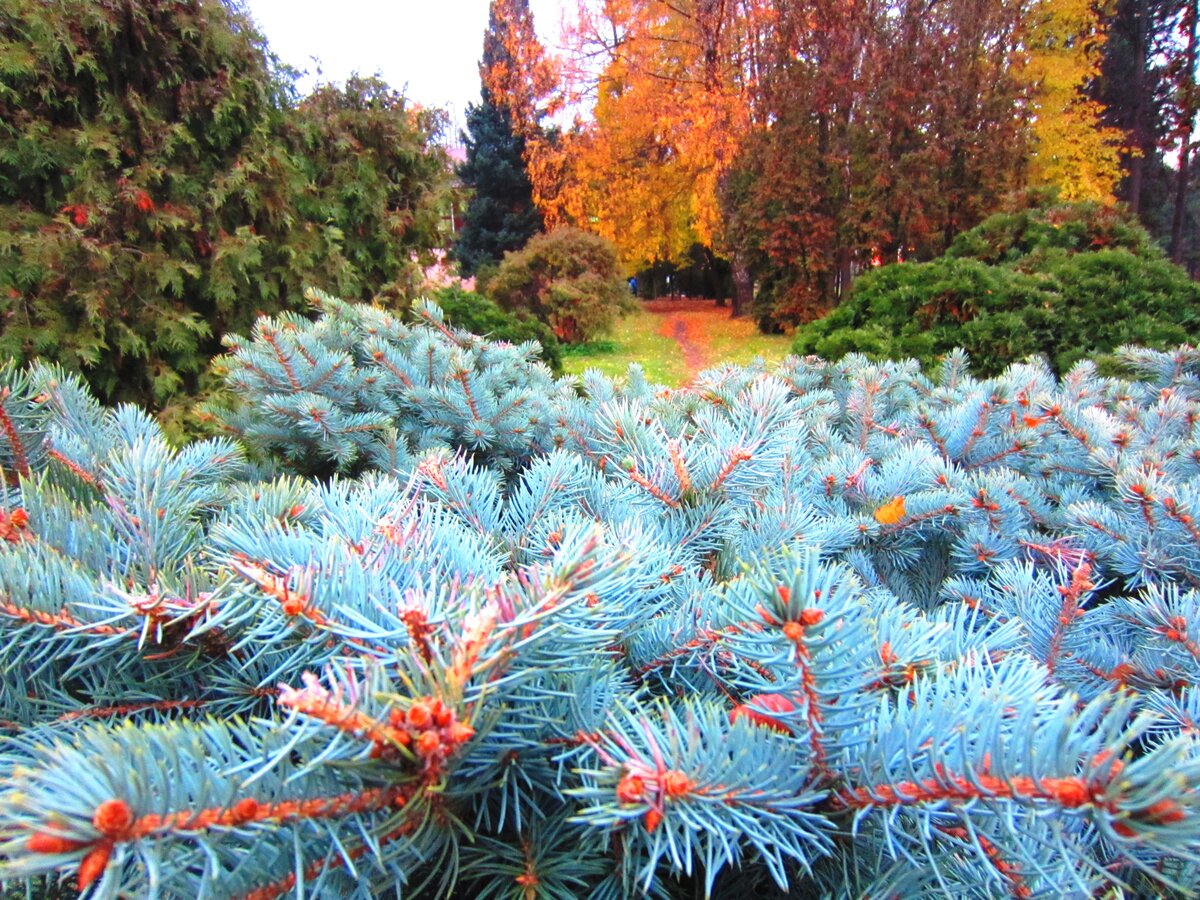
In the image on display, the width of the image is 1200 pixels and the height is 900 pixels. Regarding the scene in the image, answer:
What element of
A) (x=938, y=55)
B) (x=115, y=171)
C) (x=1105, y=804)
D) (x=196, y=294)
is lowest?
(x=1105, y=804)

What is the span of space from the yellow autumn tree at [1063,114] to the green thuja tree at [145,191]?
13.2 meters

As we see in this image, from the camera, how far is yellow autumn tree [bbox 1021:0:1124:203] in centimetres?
1241

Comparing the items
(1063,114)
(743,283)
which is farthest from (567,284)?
(1063,114)

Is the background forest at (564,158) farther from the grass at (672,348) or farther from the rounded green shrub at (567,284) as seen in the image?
the grass at (672,348)

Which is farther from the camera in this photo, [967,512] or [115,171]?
[115,171]

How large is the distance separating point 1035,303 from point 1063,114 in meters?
10.3

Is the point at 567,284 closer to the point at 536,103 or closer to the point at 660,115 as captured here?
the point at 660,115

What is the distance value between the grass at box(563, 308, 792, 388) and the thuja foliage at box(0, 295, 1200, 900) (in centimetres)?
901

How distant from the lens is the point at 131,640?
57 cm

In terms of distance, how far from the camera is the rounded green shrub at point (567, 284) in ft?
42.3

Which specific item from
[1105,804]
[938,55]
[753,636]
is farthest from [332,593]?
[938,55]

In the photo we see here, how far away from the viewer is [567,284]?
12.7 meters

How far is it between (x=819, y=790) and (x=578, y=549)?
0.26 meters

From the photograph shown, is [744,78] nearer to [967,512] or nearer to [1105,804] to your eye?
[967,512]
